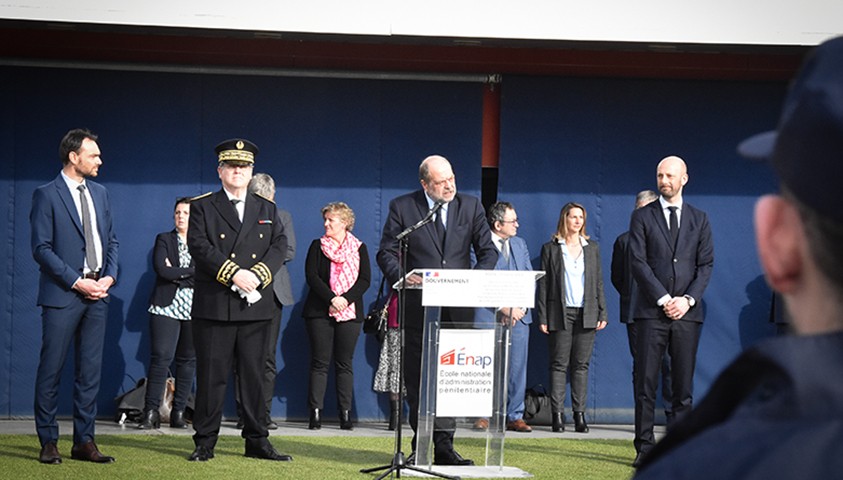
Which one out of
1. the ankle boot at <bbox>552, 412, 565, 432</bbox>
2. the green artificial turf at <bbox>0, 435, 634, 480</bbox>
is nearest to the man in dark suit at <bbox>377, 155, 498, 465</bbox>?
the green artificial turf at <bbox>0, 435, 634, 480</bbox>

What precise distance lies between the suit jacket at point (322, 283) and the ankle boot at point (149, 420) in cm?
153

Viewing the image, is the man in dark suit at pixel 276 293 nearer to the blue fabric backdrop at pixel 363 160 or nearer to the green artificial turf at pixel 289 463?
the blue fabric backdrop at pixel 363 160

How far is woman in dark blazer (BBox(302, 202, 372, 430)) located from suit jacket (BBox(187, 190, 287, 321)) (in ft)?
7.10

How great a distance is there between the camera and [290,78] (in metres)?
11.2

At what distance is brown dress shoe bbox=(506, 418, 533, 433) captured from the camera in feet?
34.1

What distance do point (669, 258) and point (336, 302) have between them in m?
3.26

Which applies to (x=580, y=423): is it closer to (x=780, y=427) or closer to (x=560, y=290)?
(x=560, y=290)

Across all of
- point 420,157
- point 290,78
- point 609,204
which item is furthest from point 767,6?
point 290,78

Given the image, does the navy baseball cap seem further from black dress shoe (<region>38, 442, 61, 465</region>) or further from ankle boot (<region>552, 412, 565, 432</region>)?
ankle boot (<region>552, 412, 565, 432</region>)

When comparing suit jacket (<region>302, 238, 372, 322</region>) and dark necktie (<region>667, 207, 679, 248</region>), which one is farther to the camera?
suit jacket (<region>302, 238, 372, 322</region>)

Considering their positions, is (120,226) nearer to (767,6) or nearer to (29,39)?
(29,39)

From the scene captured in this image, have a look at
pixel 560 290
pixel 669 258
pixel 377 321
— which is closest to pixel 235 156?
pixel 377 321

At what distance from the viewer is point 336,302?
10.2 metres

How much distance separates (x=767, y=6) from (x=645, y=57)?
1.60 metres
